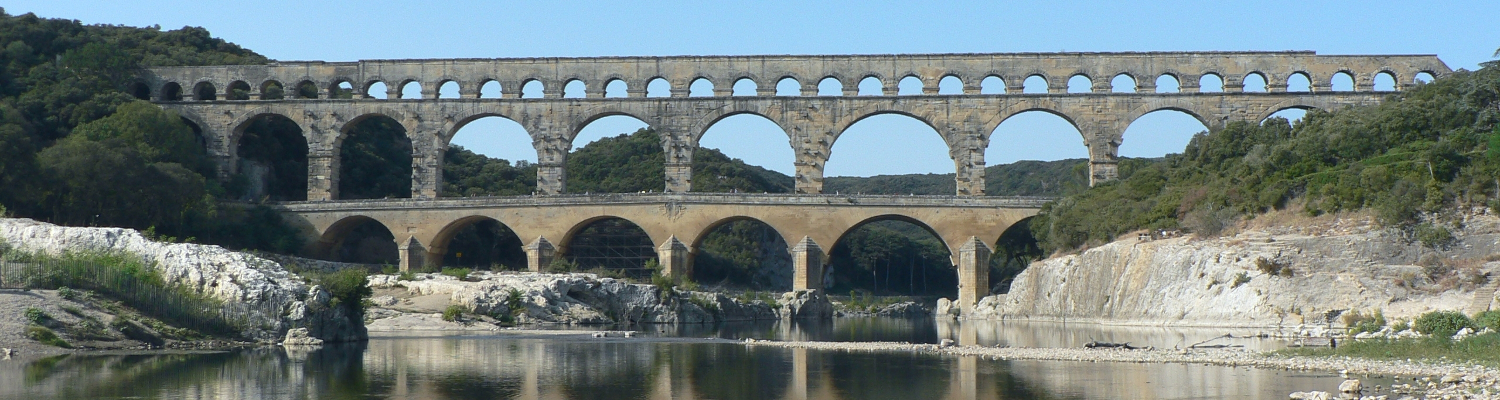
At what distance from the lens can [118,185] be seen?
42875 mm

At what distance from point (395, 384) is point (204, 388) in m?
2.19

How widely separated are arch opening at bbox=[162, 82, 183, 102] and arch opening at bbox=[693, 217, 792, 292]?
22.8 metres

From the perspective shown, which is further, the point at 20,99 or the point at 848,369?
the point at 20,99

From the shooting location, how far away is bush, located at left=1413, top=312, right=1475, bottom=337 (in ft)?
74.4

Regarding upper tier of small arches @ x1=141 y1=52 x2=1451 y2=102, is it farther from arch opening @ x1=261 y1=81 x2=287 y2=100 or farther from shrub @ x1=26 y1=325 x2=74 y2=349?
shrub @ x1=26 y1=325 x2=74 y2=349

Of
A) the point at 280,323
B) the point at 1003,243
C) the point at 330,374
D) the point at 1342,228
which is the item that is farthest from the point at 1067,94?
the point at 330,374

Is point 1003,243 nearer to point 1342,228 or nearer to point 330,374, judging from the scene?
point 1342,228

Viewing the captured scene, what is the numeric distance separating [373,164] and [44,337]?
1692 inches

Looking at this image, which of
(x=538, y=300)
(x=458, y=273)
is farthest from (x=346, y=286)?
(x=458, y=273)

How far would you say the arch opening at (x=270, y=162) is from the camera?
56.8 metres

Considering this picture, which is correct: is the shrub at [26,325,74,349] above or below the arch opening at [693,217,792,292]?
below

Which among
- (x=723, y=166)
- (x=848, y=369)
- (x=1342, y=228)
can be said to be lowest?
(x=848, y=369)

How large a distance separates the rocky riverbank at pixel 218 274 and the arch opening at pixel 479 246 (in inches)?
1106

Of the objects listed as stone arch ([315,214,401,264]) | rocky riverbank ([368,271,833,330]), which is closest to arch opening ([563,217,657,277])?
stone arch ([315,214,401,264])
